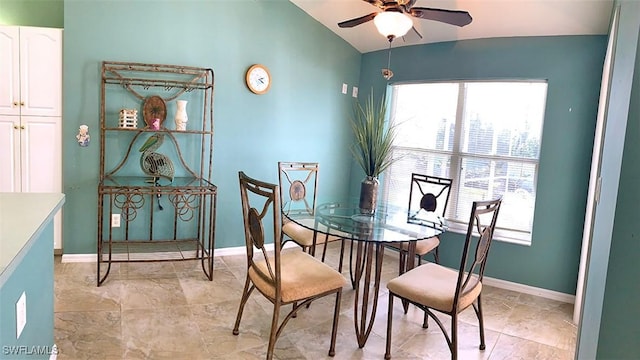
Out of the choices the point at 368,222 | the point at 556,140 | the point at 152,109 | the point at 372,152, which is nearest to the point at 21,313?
the point at 368,222

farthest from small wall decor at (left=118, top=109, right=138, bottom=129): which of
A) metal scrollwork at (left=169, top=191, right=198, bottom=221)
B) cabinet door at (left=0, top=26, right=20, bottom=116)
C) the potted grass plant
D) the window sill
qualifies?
the window sill

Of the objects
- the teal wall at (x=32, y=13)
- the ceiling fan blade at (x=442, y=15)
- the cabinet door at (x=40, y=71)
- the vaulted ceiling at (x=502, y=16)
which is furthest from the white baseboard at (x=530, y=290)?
the teal wall at (x=32, y=13)

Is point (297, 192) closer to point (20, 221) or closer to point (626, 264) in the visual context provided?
point (20, 221)

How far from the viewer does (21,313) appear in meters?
1.44

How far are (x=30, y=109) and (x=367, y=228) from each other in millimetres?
2843

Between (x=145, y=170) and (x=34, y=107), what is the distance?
105 cm

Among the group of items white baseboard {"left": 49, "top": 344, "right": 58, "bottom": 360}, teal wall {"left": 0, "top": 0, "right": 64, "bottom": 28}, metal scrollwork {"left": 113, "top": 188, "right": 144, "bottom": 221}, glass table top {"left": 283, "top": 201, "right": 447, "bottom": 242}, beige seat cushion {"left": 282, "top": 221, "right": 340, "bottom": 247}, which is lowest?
white baseboard {"left": 49, "top": 344, "right": 58, "bottom": 360}

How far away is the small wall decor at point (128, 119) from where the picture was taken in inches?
128

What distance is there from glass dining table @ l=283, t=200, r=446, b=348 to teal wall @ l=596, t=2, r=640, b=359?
3.71ft

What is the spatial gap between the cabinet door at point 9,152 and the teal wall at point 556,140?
379 cm

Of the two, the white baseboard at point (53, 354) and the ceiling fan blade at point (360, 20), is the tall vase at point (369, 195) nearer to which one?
the ceiling fan blade at point (360, 20)

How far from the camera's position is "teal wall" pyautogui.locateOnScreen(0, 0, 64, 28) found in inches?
141

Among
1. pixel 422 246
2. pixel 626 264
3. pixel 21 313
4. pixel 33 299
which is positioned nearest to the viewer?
pixel 626 264

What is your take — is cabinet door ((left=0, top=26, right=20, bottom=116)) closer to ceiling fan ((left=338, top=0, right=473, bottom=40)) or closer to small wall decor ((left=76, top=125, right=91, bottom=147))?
small wall decor ((left=76, top=125, right=91, bottom=147))
